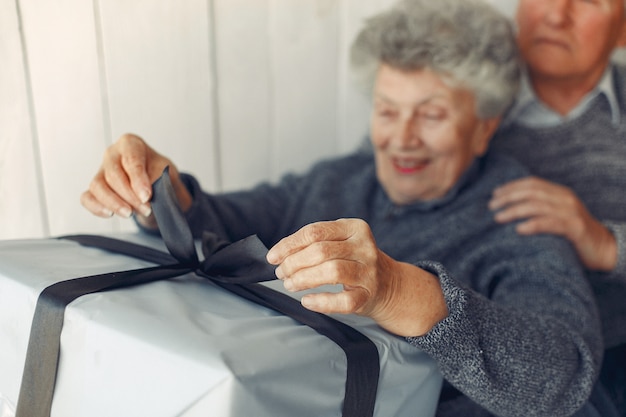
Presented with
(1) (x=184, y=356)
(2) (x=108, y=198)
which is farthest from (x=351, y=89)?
(1) (x=184, y=356)

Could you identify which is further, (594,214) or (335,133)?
(335,133)

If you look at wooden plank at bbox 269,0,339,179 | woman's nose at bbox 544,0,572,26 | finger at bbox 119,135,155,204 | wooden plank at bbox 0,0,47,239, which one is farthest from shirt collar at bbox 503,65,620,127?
wooden plank at bbox 0,0,47,239

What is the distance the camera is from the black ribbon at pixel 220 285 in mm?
585

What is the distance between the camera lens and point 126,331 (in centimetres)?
55

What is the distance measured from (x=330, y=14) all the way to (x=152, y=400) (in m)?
1.01

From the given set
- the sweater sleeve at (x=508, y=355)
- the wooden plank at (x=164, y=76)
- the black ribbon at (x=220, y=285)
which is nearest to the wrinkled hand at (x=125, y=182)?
→ the black ribbon at (x=220, y=285)

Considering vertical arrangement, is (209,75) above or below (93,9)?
below

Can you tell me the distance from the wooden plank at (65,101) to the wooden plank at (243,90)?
0.26 m

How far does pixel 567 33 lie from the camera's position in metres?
1.17

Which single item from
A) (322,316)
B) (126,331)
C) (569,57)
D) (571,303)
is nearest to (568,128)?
(569,57)

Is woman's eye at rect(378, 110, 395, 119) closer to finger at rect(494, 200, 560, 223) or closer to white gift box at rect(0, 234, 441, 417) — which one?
finger at rect(494, 200, 560, 223)

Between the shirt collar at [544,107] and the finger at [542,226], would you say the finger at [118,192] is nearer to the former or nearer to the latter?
the finger at [542,226]

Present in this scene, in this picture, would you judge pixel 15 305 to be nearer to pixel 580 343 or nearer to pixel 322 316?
pixel 322 316

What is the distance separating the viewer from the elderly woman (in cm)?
64
